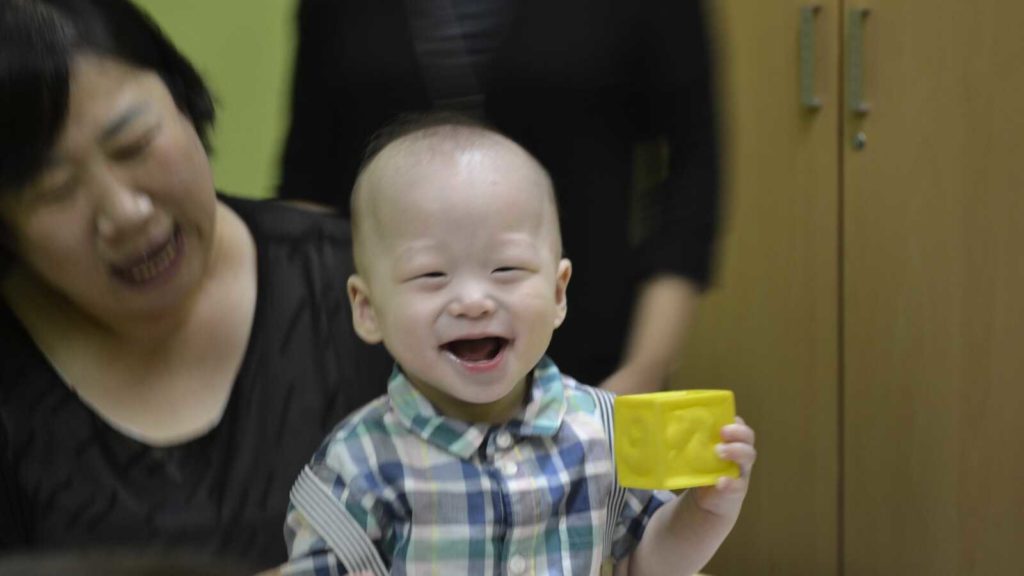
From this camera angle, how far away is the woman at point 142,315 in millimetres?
862

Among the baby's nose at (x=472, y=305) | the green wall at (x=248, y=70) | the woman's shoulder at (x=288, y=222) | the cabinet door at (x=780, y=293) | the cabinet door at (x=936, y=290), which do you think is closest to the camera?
the baby's nose at (x=472, y=305)

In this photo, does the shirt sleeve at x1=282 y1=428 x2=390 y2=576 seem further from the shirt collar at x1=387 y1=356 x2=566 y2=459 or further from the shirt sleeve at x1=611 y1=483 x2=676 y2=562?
the shirt sleeve at x1=611 y1=483 x2=676 y2=562

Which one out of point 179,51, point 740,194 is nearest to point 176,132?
point 179,51

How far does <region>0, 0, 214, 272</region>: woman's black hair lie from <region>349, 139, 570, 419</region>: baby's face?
0.93 feet

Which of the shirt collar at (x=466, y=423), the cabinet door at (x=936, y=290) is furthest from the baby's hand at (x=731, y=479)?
the cabinet door at (x=936, y=290)

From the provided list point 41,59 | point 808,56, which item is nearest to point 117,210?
point 41,59

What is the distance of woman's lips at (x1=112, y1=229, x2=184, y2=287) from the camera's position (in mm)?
902

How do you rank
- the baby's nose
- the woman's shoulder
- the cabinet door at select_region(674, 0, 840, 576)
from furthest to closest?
1. the cabinet door at select_region(674, 0, 840, 576)
2. the woman's shoulder
3. the baby's nose

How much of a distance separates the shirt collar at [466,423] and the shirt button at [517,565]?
0.07m

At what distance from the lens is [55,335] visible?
96cm

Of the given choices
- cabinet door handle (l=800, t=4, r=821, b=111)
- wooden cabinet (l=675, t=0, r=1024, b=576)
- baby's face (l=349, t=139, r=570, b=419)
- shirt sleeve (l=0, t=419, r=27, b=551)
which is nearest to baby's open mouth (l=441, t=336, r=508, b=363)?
baby's face (l=349, t=139, r=570, b=419)

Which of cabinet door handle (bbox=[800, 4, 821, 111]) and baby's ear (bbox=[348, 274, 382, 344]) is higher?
baby's ear (bbox=[348, 274, 382, 344])

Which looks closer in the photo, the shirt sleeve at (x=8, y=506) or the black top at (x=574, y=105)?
the shirt sleeve at (x=8, y=506)

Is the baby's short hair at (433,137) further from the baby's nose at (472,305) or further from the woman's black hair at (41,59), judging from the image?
the woman's black hair at (41,59)
